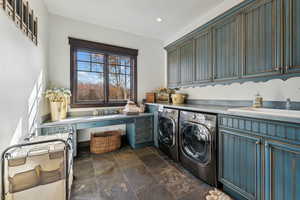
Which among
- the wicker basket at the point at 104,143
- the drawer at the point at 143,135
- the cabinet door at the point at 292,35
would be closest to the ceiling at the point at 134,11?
the cabinet door at the point at 292,35

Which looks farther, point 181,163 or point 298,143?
point 181,163

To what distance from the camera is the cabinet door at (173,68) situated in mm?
3043

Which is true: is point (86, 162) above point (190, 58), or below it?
below

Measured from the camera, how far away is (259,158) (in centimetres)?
121

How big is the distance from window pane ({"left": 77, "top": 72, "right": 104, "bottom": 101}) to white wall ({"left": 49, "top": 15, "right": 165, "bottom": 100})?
245mm

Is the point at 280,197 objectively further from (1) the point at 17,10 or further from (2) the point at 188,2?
(1) the point at 17,10

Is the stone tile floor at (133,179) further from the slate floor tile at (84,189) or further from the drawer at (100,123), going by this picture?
the drawer at (100,123)

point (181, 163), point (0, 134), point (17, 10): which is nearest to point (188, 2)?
point (17, 10)

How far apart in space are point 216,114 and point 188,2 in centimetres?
191

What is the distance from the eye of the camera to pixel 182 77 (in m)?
2.90

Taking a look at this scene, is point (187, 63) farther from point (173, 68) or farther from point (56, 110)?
point (56, 110)

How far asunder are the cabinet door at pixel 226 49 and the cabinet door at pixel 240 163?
955 mm

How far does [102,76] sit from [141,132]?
5.20 ft

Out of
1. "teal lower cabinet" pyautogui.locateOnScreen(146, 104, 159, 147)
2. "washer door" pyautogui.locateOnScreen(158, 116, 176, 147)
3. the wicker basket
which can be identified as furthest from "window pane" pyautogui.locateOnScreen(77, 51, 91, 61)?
"washer door" pyautogui.locateOnScreen(158, 116, 176, 147)
